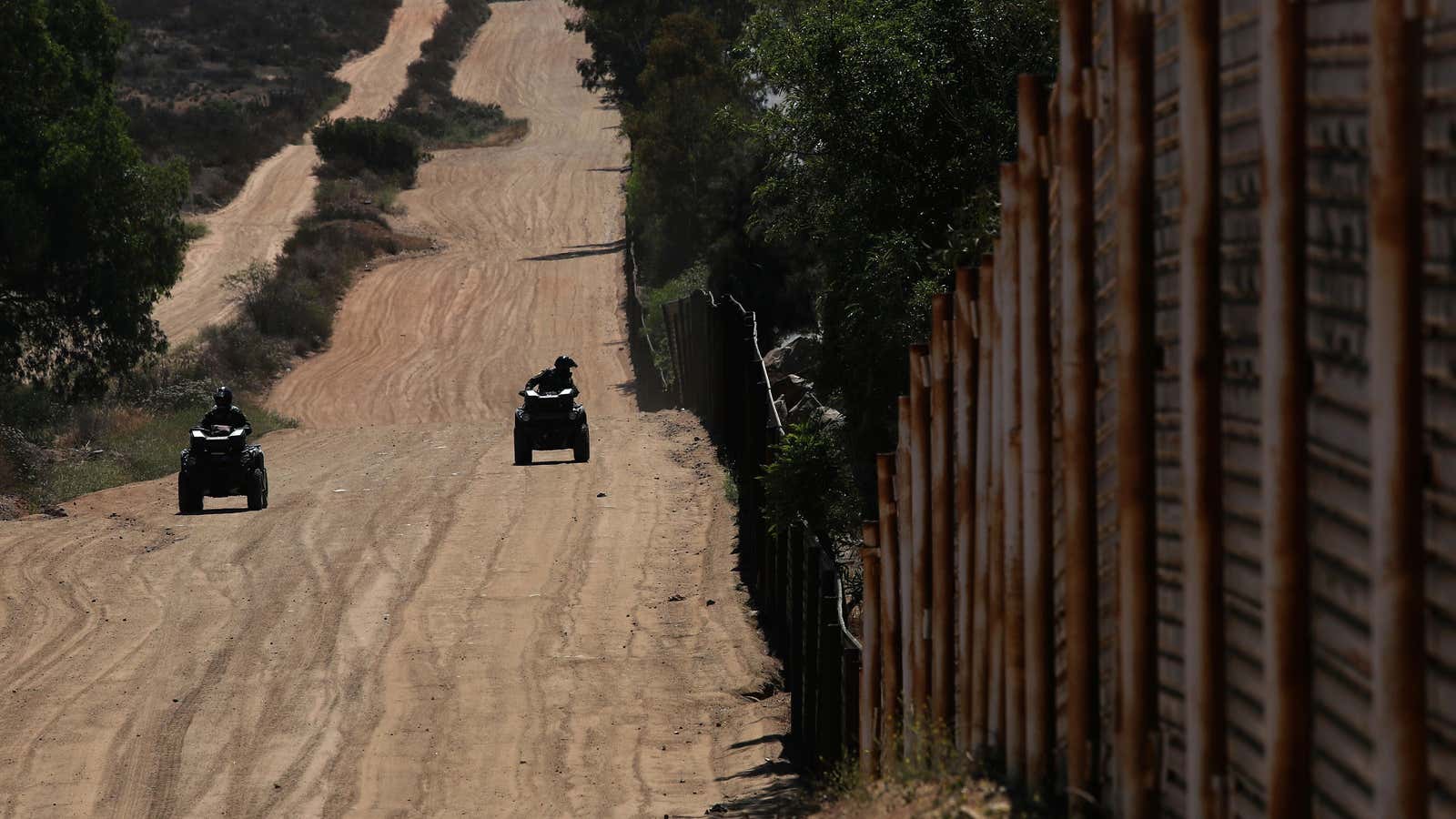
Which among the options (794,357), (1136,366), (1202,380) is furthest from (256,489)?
(1202,380)

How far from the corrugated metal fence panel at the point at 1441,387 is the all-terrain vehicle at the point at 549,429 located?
61.4 feet

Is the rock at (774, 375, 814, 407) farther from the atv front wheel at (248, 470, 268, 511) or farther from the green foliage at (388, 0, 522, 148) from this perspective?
the green foliage at (388, 0, 522, 148)

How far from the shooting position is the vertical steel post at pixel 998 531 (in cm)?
487

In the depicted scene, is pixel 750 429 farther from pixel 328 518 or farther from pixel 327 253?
pixel 327 253

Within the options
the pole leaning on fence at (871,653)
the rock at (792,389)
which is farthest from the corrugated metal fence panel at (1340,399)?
the rock at (792,389)

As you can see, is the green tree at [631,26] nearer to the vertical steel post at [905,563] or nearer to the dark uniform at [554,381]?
the dark uniform at [554,381]

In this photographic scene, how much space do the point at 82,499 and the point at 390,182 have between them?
4121cm

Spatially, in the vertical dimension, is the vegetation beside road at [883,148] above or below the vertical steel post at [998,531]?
above

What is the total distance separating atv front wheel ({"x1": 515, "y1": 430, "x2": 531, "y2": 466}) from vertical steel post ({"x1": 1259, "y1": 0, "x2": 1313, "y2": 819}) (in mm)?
18398

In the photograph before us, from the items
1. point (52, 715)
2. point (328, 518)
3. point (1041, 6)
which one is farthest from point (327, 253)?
point (52, 715)

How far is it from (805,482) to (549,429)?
9429mm

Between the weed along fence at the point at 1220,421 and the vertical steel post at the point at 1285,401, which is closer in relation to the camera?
the weed along fence at the point at 1220,421

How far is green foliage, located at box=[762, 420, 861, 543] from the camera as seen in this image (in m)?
12.5

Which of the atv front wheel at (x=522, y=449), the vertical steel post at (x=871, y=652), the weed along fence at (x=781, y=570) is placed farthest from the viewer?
the atv front wheel at (x=522, y=449)
